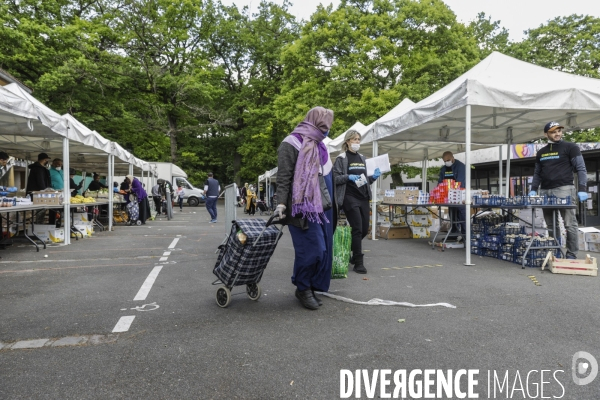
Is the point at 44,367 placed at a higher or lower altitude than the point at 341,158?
lower

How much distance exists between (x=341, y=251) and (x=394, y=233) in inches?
222

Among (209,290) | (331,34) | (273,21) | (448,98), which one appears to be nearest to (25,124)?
(209,290)

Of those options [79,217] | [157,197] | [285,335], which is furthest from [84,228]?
[157,197]

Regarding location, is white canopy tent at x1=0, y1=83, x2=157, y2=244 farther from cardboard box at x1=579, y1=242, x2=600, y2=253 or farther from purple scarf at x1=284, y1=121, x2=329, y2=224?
cardboard box at x1=579, y1=242, x2=600, y2=253

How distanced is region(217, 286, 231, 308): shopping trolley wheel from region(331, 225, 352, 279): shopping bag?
183cm

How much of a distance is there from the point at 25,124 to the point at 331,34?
1690 cm

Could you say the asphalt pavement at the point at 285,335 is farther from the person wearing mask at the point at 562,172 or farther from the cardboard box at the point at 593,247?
the cardboard box at the point at 593,247

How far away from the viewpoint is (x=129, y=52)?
111ft

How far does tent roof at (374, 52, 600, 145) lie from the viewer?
691 centimetres

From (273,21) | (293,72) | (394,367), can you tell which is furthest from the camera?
(273,21)

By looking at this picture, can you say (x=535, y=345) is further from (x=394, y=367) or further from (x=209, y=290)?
(x=209, y=290)

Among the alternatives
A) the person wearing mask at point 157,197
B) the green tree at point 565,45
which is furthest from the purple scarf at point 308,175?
the green tree at point 565,45

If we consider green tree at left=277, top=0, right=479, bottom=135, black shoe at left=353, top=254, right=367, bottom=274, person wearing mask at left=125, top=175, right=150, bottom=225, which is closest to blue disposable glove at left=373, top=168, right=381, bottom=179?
black shoe at left=353, top=254, right=367, bottom=274

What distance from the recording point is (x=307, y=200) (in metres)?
4.05
